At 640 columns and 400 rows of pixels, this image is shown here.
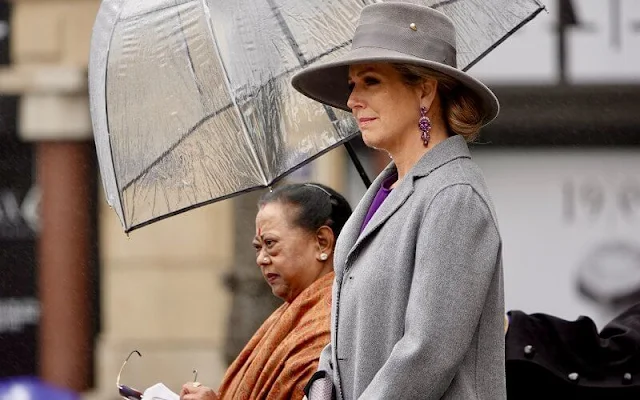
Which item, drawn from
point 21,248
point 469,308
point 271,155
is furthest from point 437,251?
point 21,248

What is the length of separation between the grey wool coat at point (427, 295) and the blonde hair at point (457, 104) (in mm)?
48

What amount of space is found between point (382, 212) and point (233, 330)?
4.71 metres

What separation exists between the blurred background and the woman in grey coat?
5.20 m

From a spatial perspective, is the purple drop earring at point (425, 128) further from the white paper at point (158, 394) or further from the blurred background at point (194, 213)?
the blurred background at point (194, 213)

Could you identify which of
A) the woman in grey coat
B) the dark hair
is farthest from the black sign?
the woman in grey coat

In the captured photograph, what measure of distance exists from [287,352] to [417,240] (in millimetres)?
946

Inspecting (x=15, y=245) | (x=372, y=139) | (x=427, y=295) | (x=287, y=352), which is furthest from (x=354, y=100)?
(x=15, y=245)

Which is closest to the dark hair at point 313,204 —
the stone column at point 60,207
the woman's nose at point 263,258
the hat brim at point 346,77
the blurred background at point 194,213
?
the woman's nose at point 263,258

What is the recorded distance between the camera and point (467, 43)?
154 inches

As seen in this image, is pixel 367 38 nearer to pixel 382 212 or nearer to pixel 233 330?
pixel 382 212

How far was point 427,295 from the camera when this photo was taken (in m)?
2.87

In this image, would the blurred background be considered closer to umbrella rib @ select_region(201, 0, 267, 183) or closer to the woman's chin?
umbrella rib @ select_region(201, 0, 267, 183)

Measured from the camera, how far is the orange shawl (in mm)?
3746

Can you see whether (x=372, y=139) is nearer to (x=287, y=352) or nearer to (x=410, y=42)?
(x=410, y=42)
